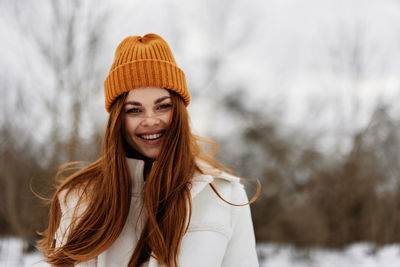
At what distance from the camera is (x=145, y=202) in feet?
4.86

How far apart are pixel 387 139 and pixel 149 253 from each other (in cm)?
503

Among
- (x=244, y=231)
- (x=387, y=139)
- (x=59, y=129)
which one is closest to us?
(x=244, y=231)

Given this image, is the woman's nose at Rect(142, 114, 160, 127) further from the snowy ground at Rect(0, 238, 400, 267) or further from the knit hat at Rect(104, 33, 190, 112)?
the snowy ground at Rect(0, 238, 400, 267)

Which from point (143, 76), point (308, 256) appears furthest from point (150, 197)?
point (308, 256)

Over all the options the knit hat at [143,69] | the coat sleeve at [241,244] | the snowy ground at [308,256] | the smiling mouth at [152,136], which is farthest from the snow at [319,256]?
the knit hat at [143,69]

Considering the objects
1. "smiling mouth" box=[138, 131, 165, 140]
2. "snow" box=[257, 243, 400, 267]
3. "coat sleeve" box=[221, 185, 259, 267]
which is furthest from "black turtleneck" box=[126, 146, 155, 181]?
"snow" box=[257, 243, 400, 267]

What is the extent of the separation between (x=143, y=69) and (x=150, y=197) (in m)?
0.62

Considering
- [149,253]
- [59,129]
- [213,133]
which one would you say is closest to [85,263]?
[149,253]

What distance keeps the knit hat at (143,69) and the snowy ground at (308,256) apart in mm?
3346

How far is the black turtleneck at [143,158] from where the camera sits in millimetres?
1675

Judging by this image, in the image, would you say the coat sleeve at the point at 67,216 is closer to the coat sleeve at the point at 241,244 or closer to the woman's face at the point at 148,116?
the woman's face at the point at 148,116

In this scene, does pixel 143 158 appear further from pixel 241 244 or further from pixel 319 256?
pixel 319 256

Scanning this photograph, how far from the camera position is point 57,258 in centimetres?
148

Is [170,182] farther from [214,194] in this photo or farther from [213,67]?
[213,67]
